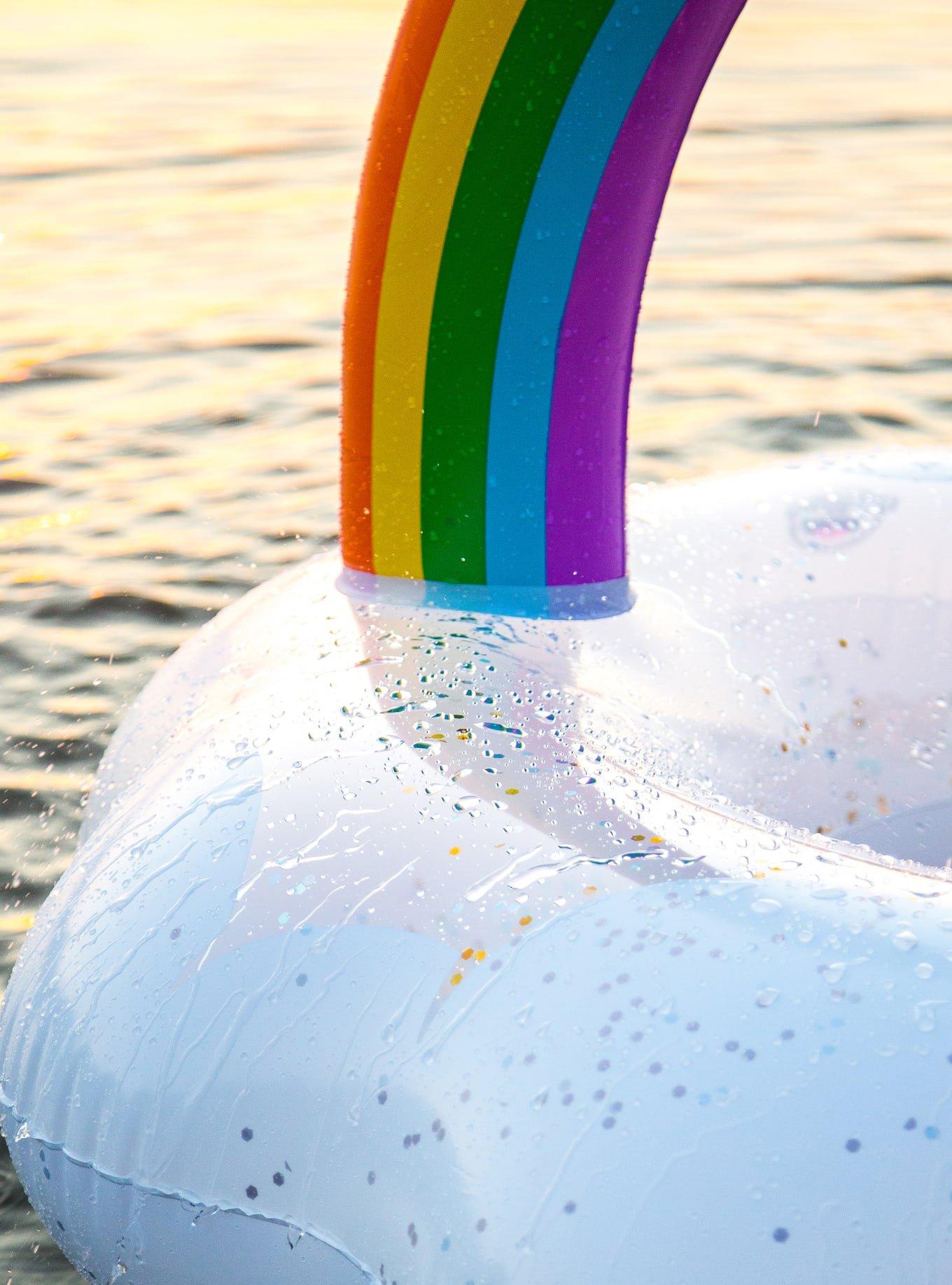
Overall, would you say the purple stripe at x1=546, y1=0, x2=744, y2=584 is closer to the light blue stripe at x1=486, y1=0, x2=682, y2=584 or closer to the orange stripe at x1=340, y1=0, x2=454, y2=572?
the light blue stripe at x1=486, y1=0, x2=682, y2=584

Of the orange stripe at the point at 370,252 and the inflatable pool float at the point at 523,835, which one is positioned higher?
the orange stripe at the point at 370,252

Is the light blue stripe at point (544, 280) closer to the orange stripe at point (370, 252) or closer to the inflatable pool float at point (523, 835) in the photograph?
the inflatable pool float at point (523, 835)

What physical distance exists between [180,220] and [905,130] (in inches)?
106

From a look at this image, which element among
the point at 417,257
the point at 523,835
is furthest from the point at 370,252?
the point at 523,835

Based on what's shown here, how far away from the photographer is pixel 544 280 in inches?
57.6

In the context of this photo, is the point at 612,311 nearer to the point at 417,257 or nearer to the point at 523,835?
the point at 417,257

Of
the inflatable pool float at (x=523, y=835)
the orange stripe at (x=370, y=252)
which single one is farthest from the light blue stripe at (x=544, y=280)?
the orange stripe at (x=370, y=252)

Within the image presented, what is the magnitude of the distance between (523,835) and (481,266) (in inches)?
22.2

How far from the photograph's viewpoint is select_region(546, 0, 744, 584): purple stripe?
4.62ft

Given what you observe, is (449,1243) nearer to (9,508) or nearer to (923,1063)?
(923,1063)

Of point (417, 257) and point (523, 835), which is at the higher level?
point (417, 257)

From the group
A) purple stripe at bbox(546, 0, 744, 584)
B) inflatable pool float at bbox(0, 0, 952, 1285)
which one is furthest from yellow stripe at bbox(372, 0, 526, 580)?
purple stripe at bbox(546, 0, 744, 584)

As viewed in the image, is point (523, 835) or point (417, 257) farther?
point (417, 257)

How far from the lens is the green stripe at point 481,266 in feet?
4.53
